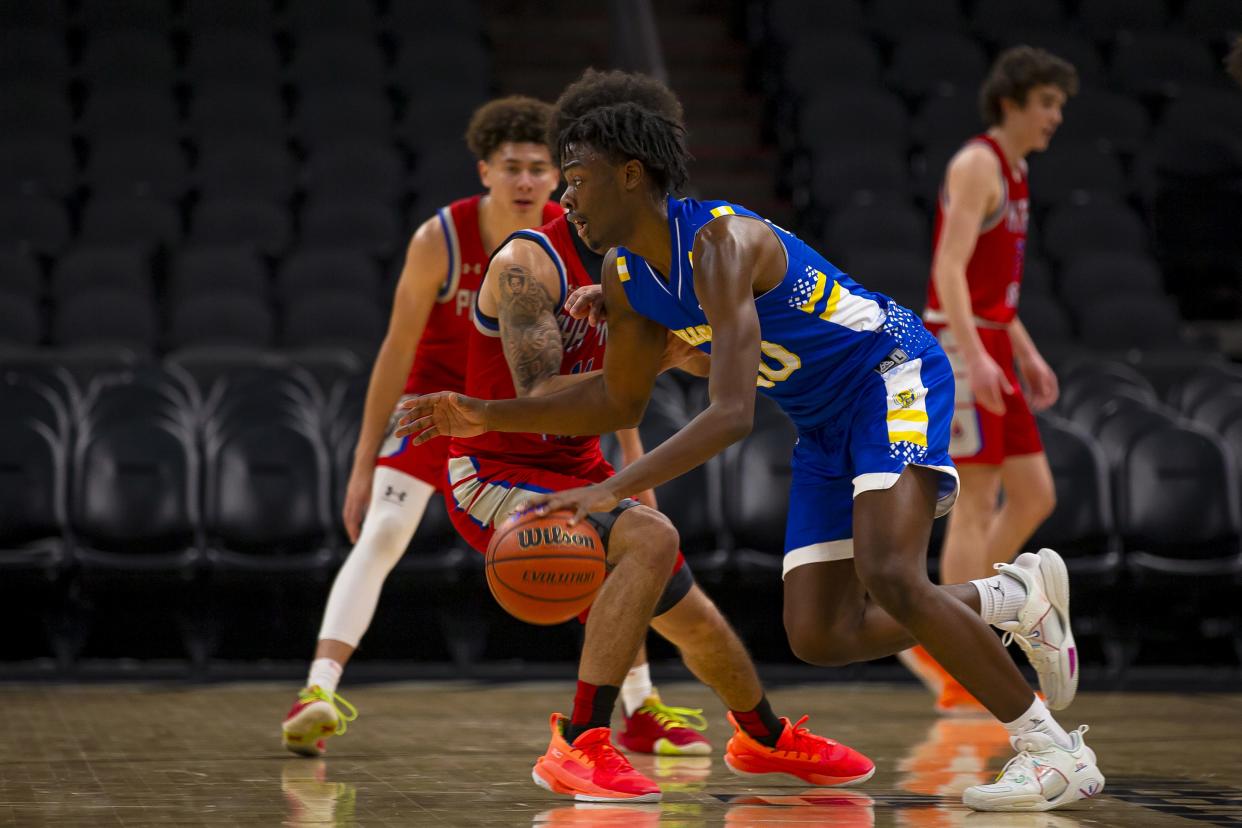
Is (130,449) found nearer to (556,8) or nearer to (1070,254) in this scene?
(1070,254)

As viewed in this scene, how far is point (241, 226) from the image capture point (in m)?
8.55

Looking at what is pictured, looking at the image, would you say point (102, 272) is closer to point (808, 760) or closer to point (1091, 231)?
point (1091, 231)

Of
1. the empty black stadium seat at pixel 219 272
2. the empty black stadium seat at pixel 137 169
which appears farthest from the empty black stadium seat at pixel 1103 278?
the empty black stadium seat at pixel 137 169

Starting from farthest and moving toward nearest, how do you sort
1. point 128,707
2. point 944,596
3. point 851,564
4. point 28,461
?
1. point 28,461
2. point 128,707
3. point 851,564
4. point 944,596

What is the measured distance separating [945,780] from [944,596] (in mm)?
A: 675

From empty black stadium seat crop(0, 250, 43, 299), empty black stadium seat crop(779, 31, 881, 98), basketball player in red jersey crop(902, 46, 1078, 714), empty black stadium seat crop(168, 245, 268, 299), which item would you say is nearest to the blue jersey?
basketball player in red jersey crop(902, 46, 1078, 714)

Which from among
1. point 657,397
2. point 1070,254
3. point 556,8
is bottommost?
point 657,397

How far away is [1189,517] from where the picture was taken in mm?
5977

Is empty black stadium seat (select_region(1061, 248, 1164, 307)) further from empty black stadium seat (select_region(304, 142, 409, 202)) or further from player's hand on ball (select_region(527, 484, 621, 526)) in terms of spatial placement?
player's hand on ball (select_region(527, 484, 621, 526))

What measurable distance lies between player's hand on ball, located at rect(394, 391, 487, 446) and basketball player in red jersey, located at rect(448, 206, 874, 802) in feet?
0.69

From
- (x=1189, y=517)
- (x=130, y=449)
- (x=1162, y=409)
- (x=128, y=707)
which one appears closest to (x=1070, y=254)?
(x=1162, y=409)

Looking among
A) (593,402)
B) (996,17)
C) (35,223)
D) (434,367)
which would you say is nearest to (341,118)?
(35,223)

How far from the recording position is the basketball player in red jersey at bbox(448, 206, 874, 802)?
3260 mm

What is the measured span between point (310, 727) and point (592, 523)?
1073 millimetres
